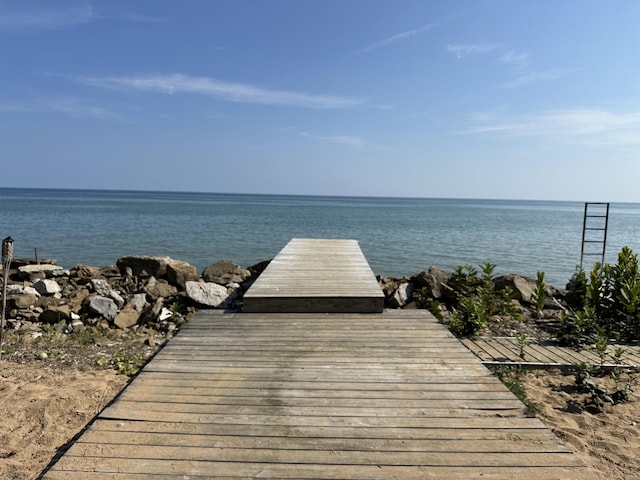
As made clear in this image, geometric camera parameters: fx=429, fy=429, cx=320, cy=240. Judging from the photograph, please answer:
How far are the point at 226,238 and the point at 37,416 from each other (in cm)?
2274

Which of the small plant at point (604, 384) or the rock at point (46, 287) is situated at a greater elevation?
the small plant at point (604, 384)

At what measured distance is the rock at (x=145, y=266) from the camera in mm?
10703

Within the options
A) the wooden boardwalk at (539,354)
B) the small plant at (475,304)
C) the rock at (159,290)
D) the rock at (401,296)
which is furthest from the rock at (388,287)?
the rock at (159,290)

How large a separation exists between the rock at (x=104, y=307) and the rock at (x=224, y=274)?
293 centimetres

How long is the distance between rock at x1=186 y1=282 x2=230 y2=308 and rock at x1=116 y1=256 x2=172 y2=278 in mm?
2765

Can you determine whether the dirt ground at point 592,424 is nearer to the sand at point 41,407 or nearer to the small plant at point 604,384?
the small plant at point 604,384

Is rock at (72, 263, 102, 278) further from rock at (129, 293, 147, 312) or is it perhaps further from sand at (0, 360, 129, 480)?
sand at (0, 360, 129, 480)

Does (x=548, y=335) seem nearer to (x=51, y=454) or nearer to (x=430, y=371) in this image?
(x=430, y=371)

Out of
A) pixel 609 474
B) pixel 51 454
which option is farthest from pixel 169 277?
pixel 609 474

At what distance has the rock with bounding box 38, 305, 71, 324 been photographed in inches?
292

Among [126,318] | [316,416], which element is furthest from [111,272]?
[316,416]

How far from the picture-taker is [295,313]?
6043 mm

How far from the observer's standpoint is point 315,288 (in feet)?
21.6

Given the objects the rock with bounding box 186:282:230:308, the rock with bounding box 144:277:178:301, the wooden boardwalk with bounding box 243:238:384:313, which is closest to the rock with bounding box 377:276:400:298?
the wooden boardwalk with bounding box 243:238:384:313
